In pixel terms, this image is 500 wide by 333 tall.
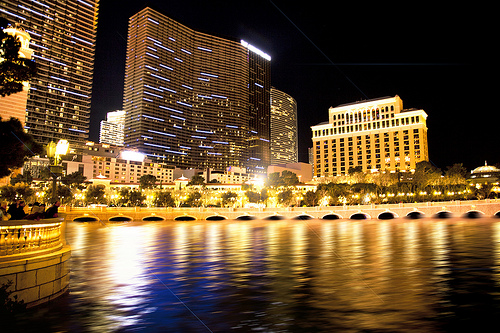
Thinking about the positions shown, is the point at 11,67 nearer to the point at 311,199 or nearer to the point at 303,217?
the point at 303,217

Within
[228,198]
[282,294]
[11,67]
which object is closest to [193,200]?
[228,198]

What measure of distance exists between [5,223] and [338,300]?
12980 mm

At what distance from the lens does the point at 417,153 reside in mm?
164375

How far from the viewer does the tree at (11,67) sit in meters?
19.0

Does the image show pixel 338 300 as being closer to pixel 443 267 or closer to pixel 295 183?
pixel 443 267

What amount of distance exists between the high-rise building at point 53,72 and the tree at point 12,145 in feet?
584

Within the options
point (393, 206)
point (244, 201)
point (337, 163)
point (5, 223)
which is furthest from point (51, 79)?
point (5, 223)

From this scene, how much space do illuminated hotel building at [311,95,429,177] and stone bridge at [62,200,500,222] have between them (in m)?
73.0

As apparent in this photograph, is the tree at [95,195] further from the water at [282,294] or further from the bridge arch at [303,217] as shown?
the water at [282,294]

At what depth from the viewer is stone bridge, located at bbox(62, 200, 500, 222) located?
77688mm

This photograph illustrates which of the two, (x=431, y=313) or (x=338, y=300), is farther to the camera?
(x=338, y=300)

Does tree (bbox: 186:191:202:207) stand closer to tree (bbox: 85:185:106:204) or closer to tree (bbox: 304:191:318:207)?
tree (bbox: 85:185:106:204)

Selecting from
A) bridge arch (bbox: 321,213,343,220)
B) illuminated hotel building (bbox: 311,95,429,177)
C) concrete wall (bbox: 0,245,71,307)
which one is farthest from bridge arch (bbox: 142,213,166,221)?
illuminated hotel building (bbox: 311,95,429,177)

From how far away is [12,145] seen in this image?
19.8 meters
